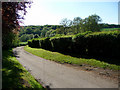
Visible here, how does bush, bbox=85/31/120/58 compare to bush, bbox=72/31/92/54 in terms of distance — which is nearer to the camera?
bush, bbox=85/31/120/58

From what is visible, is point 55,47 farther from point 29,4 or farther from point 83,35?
point 29,4

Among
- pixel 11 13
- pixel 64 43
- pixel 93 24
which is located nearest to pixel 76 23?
pixel 93 24

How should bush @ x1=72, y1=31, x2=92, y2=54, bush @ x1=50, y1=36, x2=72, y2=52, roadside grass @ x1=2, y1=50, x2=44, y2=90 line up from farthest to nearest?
1. bush @ x1=50, y1=36, x2=72, y2=52
2. bush @ x1=72, y1=31, x2=92, y2=54
3. roadside grass @ x1=2, y1=50, x2=44, y2=90

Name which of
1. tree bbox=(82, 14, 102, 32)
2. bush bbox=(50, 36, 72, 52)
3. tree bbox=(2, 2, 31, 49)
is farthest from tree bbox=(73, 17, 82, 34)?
tree bbox=(2, 2, 31, 49)

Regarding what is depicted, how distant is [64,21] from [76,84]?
185 feet

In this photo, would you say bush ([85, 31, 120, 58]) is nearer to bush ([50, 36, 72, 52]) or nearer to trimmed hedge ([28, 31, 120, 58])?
trimmed hedge ([28, 31, 120, 58])

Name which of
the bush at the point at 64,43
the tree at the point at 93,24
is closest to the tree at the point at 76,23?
the tree at the point at 93,24

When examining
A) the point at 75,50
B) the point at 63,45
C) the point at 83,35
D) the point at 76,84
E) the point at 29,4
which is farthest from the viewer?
the point at 63,45

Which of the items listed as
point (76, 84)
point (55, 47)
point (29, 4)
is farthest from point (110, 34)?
point (55, 47)

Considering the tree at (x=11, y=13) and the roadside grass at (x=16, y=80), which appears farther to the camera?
the tree at (x=11, y=13)

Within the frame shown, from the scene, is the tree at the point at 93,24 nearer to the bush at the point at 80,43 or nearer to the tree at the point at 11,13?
the bush at the point at 80,43

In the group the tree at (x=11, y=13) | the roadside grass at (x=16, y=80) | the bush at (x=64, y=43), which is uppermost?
the tree at (x=11, y=13)

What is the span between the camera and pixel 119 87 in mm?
4582

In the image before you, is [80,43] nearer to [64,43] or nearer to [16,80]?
[64,43]
